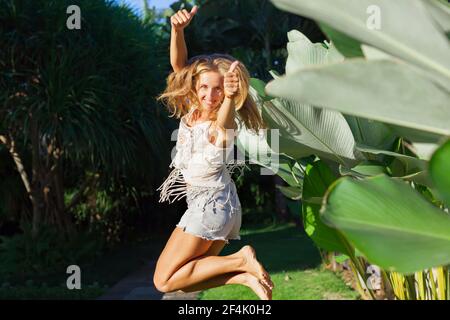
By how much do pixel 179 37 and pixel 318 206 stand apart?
62 centimetres

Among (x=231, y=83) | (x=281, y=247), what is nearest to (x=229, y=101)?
(x=231, y=83)

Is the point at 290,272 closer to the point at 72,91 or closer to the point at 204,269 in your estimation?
the point at 72,91

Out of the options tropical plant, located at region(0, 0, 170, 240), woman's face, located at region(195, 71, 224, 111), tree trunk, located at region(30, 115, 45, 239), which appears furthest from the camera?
tree trunk, located at region(30, 115, 45, 239)

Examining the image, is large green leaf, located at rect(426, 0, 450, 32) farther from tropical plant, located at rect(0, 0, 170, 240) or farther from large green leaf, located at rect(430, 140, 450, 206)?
tropical plant, located at rect(0, 0, 170, 240)

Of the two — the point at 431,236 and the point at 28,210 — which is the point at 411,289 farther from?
the point at 28,210

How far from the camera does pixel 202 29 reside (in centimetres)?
1066

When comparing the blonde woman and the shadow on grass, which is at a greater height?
the blonde woman

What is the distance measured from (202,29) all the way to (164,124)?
278 cm

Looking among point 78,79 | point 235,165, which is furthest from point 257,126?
point 78,79

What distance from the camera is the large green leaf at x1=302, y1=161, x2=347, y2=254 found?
146cm

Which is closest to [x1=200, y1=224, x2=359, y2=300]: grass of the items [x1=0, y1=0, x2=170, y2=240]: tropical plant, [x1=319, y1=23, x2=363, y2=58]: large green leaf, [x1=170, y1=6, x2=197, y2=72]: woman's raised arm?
[x1=0, y1=0, x2=170, y2=240]: tropical plant

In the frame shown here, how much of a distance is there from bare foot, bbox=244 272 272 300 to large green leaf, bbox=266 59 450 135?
0.88m

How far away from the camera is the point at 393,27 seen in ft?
2.59

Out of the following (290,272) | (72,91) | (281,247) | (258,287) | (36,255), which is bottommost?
(281,247)
